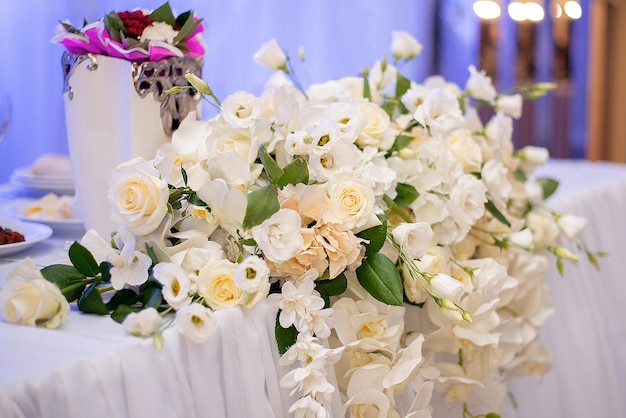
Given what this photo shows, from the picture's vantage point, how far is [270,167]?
0.82 meters

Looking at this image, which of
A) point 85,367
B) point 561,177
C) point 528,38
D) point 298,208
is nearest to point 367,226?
point 298,208

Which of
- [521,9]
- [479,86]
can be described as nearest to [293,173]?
[479,86]

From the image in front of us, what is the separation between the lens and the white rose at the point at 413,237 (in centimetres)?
84

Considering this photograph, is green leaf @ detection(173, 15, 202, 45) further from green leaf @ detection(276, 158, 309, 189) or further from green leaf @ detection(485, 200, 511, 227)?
green leaf @ detection(485, 200, 511, 227)

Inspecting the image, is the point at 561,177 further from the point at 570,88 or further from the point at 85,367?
the point at 570,88

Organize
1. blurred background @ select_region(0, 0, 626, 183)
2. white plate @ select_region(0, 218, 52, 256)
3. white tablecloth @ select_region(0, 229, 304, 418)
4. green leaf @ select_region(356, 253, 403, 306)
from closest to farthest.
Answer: white tablecloth @ select_region(0, 229, 304, 418)
green leaf @ select_region(356, 253, 403, 306)
white plate @ select_region(0, 218, 52, 256)
blurred background @ select_region(0, 0, 626, 183)

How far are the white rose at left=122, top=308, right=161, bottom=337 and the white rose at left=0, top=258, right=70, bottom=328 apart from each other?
71 millimetres

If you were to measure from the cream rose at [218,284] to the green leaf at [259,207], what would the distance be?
49 mm

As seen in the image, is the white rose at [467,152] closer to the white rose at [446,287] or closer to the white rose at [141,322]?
the white rose at [446,287]

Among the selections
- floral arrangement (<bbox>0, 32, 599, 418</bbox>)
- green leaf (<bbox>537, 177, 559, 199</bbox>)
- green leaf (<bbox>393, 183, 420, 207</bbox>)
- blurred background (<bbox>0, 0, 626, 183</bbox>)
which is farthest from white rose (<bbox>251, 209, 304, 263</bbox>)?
green leaf (<bbox>537, 177, 559, 199</bbox>)

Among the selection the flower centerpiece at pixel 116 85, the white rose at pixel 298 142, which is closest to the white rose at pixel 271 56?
the flower centerpiece at pixel 116 85

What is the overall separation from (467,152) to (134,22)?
1.60ft

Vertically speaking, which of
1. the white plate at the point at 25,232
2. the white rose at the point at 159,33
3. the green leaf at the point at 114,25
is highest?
the green leaf at the point at 114,25

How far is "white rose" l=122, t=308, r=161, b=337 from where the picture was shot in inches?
27.4
